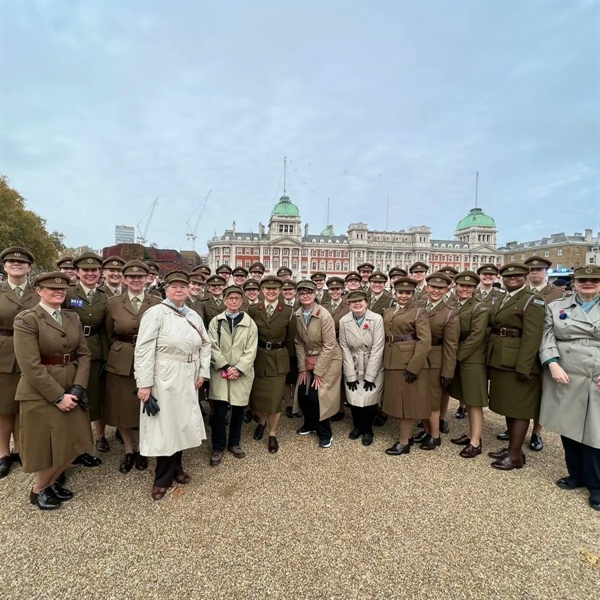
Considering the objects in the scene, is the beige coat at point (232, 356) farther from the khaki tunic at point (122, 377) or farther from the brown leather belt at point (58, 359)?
the brown leather belt at point (58, 359)

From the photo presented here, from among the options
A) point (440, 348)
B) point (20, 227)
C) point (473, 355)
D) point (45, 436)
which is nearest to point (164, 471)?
point (45, 436)

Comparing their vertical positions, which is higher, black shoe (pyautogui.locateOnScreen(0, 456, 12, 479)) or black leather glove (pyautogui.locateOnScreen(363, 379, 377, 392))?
black leather glove (pyautogui.locateOnScreen(363, 379, 377, 392))

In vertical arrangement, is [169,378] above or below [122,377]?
above

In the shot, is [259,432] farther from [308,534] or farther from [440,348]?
[440,348]

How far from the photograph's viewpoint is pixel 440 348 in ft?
15.8

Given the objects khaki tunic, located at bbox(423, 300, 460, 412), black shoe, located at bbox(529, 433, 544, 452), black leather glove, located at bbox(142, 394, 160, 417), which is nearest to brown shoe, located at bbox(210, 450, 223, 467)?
black leather glove, located at bbox(142, 394, 160, 417)

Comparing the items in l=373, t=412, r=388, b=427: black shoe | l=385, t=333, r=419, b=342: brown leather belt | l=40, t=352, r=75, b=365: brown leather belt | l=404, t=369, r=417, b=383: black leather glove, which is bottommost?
l=373, t=412, r=388, b=427: black shoe

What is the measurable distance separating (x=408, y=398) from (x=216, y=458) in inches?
109

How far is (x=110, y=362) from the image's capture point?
13.6ft

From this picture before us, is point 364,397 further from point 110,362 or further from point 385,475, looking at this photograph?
point 110,362

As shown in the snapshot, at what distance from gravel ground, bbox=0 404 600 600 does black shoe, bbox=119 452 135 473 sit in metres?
0.10

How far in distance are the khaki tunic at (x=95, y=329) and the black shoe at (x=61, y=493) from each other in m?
0.85

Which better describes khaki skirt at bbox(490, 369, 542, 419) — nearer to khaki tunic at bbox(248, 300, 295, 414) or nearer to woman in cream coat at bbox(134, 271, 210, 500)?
khaki tunic at bbox(248, 300, 295, 414)

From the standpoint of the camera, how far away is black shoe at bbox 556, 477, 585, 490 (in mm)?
3941
